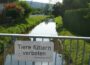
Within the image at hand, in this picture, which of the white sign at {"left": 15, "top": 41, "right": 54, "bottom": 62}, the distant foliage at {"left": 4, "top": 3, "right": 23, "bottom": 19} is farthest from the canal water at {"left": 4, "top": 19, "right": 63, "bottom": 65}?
the distant foliage at {"left": 4, "top": 3, "right": 23, "bottom": 19}

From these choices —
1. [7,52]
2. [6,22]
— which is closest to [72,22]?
[6,22]

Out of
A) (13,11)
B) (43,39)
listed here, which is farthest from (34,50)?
(13,11)

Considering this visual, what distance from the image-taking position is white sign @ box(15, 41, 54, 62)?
5016 mm

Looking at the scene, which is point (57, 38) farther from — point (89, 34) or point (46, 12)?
point (46, 12)

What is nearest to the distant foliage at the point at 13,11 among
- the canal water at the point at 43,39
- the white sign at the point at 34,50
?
the canal water at the point at 43,39

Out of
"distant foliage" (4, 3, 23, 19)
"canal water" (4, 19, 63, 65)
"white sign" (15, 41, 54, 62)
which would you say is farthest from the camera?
"distant foliage" (4, 3, 23, 19)

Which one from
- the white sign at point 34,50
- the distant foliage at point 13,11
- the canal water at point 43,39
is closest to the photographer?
the white sign at point 34,50

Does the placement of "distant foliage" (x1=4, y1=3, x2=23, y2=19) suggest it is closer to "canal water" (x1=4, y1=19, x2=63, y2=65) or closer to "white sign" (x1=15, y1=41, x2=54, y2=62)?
"canal water" (x1=4, y1=19, x2=63, y2=65)

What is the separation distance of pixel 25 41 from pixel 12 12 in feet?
101

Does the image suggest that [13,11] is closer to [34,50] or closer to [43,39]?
[43,39]

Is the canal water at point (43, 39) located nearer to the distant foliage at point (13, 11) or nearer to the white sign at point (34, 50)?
the white sign at point (34, 50)

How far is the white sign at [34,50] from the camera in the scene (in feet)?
16.5

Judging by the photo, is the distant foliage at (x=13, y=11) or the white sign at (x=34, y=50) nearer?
the white sign at (x=34, y=50)

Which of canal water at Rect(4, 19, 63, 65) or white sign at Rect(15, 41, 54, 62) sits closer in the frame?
white sign at Rect(15, 41, 54, 62)
